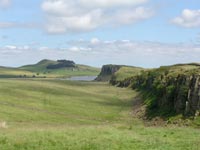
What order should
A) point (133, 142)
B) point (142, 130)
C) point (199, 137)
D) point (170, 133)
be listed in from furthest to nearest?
1. point (142, 130)
2. point (170, 133)
3. point (199, 137)
4. point (133, 142)

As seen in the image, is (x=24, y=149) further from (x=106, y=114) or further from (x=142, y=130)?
(x=106, y=114)

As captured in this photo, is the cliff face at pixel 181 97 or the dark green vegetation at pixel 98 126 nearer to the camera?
the dark green vegetation at pixel 98 126

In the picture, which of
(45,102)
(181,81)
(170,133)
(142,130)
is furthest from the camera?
(45,102)

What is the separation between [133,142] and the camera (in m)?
35.0

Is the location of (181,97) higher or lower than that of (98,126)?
higher

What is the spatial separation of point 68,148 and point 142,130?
15.1m

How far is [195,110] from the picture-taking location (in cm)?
6650

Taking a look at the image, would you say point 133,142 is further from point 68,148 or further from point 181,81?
point 181,81

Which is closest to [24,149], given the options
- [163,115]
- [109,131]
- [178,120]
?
[109,131]

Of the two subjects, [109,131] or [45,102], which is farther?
[45,102]

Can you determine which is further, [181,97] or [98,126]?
[181,97]

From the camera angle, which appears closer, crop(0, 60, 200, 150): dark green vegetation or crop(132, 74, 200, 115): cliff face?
crop(0, 60, 200, 150): dark green vegetation

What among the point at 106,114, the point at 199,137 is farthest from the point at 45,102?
the point at 199,137

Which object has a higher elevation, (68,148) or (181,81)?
(181,81)
